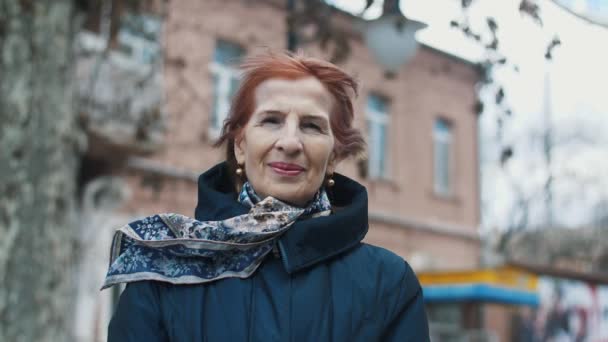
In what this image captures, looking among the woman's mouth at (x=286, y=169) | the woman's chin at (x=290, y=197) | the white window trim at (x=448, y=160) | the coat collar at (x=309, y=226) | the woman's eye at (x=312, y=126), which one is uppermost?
the woman's eye at (x=312, y=126)

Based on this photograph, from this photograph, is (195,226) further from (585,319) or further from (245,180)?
(585,319)

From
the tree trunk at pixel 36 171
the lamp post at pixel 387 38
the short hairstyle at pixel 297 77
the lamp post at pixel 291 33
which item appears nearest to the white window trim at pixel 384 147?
the lamp post at pixel 387 38

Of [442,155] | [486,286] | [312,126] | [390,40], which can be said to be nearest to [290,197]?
[312,126]

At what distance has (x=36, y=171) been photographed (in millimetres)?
7188

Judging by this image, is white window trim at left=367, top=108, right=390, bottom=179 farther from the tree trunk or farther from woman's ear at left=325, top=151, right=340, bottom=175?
woman's ear at left=325, top=151, right=340, bottom=175

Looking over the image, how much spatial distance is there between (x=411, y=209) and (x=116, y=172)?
8755 millimetres

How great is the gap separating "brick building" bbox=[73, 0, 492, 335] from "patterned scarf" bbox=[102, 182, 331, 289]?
468 inches

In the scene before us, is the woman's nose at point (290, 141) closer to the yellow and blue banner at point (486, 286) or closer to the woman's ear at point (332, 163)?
the woman's ear at point (332, 163)

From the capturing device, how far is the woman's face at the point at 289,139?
2451 millimetres

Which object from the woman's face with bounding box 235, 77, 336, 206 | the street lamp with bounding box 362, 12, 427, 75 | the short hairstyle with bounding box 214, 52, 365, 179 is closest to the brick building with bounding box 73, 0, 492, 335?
the street lamp with bounding box 362, 12, 427, 75

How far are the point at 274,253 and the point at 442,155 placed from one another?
2181 cm

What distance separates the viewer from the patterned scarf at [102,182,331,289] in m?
2.32

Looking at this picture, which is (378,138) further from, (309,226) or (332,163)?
(309,226)

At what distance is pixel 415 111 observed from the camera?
22.7m
